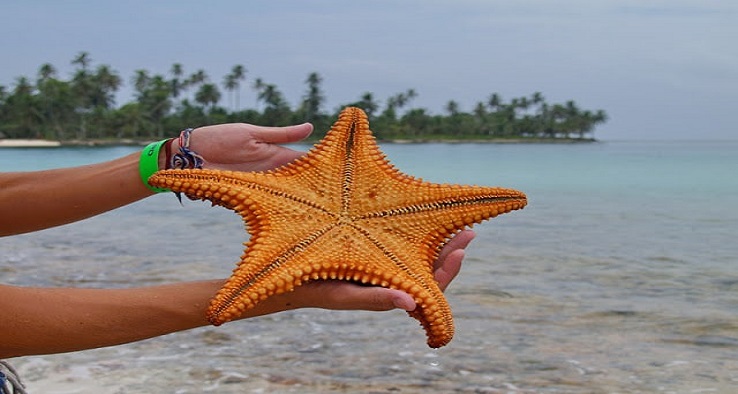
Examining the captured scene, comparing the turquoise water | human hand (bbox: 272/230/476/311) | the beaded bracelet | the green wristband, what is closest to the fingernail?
human hand (bbox: 272/230/476/311)

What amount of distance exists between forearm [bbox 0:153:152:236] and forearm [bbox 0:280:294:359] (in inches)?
29.2

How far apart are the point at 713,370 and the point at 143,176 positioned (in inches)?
164

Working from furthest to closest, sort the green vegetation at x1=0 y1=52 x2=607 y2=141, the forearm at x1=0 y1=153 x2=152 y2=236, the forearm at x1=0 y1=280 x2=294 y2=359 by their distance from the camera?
1. the green vegetation at x1=0 y1=52 x2=607 y2=141
2. the forearm at x1=0 y1=153 x2=152 y2=236
3. the forearm at x1=0 y1=280 x2=294 y2=359

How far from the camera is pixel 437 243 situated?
7.51 ft

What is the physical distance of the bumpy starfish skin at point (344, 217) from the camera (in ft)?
6.53

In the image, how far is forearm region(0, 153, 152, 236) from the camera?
2.79 meters

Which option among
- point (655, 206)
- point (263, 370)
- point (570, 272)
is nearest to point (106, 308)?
point (263, 370)

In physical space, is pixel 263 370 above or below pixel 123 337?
below

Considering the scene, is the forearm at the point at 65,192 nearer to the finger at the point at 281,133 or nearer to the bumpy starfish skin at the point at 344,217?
the finger at the point at 281,133

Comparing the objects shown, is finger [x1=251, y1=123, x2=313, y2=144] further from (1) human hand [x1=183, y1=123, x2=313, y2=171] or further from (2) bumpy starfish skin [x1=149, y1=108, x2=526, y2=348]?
(2) bumpy starfish skin [x1=149, y1=108, x2=526, y2=348]

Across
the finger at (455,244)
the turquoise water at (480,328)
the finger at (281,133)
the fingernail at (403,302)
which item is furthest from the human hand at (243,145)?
the turquoise water at (480,328)

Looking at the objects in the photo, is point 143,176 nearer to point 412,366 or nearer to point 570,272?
point 412,366

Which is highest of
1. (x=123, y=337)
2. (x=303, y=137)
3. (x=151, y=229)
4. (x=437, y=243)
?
(x=303, y=137)

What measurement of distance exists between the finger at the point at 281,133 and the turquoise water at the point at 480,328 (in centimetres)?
242
